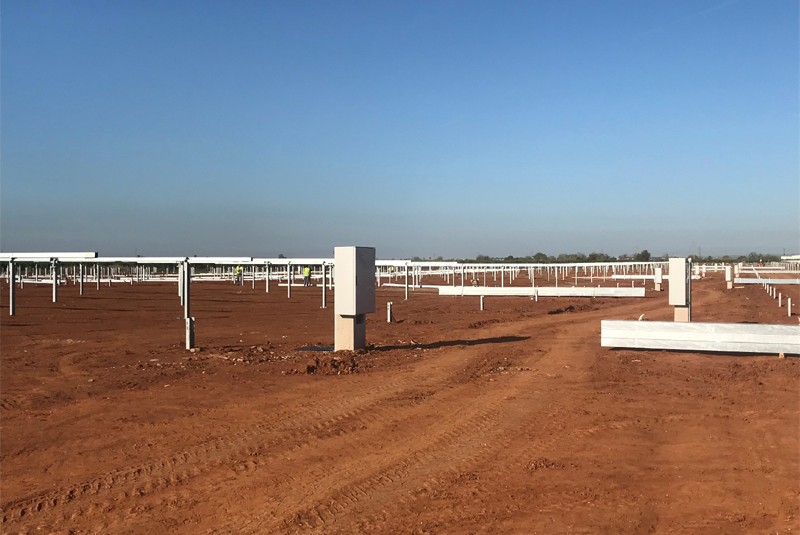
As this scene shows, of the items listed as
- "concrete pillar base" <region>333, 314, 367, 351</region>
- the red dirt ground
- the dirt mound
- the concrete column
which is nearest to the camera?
the red dirt ground

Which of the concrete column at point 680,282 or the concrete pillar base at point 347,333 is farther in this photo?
the concrete column at point 680,282

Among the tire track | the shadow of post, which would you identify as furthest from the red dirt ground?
the shadow of post

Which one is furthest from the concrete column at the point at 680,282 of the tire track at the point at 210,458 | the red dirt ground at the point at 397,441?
the tire track at the point at 210,458

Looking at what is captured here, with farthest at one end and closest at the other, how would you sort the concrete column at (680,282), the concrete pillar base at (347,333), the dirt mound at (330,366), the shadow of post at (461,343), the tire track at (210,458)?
1. the concrete column at (680,282)
2. the shadow of post at (461,343)
3. the concrete pillar base at (347,333)
4. the dirt mound at (330,366)
5. the tire track at (210,458)

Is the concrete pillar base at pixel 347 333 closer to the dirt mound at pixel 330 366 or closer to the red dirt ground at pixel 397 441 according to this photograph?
the red dirt ground at pixel 397 441

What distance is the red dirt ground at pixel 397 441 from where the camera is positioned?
531 centimetres

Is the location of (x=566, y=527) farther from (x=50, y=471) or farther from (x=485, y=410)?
(x=50, y=471)

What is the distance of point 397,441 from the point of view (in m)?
7.57

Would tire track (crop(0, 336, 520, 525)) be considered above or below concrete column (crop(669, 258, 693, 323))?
below

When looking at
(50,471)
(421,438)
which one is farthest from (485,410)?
(50,471)

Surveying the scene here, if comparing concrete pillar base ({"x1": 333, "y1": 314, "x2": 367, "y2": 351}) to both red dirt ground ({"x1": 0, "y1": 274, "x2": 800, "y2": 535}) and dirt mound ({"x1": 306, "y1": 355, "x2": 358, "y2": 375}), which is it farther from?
dirt mound ({"x1": 306, "y1": 355, "x2": 358, "y2": 375})

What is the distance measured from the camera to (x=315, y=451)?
7.12 m

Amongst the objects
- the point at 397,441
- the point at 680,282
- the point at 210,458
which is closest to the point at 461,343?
the point at 680,282

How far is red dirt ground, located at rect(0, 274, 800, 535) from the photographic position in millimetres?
5312
